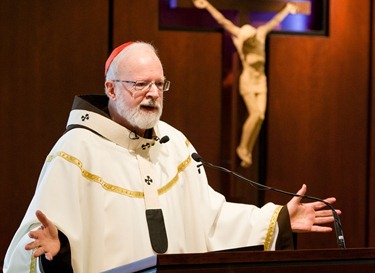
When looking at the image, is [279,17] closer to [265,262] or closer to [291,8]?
[291,8]

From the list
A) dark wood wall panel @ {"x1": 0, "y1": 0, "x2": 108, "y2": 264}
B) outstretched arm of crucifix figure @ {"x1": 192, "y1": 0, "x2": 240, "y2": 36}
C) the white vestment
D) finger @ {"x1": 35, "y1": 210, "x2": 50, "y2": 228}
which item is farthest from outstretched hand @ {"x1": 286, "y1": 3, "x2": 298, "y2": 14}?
finger @ {"x1": 35, "y1": 210, "x2": 50, "y2": 228}

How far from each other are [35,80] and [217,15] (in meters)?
1.45

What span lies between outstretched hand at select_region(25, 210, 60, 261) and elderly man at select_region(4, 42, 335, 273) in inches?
6.0

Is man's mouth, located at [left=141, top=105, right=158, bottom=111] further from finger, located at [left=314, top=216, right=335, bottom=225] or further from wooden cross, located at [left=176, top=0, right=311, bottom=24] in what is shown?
wooden cross, located at [left=176, top=0, right=311, bottom=24]

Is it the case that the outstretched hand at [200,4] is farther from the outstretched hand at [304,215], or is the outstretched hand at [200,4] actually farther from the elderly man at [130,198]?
the outstretched hand at [304,215]

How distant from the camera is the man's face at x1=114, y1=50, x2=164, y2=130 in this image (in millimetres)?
4902

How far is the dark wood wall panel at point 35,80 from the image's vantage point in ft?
23.0

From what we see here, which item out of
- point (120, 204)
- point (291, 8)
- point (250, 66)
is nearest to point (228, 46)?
point (250, 66)

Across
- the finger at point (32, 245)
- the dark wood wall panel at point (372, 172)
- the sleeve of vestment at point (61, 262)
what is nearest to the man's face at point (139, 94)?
the sleeve of vestment at point (61, 262)

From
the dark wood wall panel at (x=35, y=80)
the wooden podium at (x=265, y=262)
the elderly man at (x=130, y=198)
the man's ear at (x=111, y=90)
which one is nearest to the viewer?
the wooden podium at (x=265, y=262)

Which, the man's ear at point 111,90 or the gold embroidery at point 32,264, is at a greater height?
the man's ear at point 111,90

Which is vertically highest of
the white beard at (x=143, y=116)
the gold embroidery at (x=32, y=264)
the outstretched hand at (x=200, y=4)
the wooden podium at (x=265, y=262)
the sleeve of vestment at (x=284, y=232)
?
the outstretched hand at (x=200, y=4)

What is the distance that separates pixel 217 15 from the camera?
743 cm

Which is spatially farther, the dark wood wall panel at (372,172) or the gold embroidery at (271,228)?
the dark wood wall panel at (372,172)
